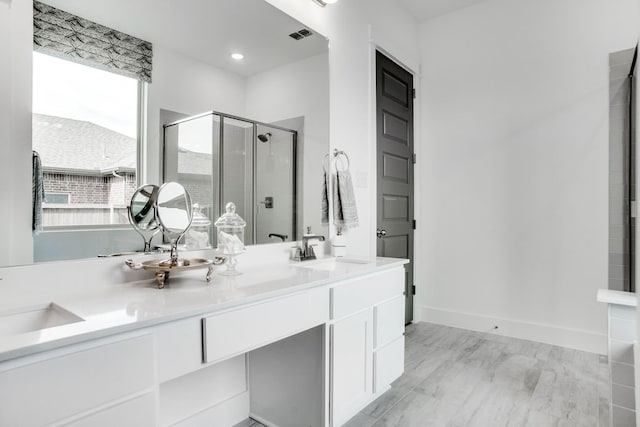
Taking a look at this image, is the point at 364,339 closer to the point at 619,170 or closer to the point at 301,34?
the point at 301,34

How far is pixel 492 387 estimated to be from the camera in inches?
89.7

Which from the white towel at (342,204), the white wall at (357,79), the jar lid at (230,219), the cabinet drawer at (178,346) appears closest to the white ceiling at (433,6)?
the white wall at (357,79)

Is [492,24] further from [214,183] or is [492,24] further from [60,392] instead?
[60,392]

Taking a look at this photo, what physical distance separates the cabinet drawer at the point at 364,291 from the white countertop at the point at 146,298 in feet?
0.19

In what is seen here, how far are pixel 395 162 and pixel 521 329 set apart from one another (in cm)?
183

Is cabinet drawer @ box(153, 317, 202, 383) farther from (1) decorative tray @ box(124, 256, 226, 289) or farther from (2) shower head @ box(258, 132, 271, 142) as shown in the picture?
(2) shower head @ box(258, 132, 271, 142)

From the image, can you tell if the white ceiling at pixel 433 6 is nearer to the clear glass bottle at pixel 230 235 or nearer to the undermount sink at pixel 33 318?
the clear glass bottle at pixel 230 235

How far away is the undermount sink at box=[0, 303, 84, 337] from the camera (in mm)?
1067

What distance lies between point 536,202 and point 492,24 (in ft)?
5.46

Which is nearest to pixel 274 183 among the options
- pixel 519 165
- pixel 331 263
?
pixel 331 263

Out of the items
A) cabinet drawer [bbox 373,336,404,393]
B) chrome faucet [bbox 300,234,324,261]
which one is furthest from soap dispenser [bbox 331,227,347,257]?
cabinet drawer [bbox 373,336,404,393]

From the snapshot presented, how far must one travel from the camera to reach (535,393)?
2.21m

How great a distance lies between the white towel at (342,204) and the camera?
2.46m

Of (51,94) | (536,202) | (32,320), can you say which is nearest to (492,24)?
(536,202)
